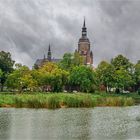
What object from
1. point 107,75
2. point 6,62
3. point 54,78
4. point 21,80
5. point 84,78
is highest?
point 6,62

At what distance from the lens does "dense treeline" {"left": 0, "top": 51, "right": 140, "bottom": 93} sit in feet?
319

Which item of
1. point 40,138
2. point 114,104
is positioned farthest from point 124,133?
point 114,104

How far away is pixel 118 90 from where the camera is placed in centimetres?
11525

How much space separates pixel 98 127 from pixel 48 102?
23546 mm

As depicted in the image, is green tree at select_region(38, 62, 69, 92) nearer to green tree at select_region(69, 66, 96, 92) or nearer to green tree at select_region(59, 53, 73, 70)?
green tree at select_region(69, 66, 96, 92)

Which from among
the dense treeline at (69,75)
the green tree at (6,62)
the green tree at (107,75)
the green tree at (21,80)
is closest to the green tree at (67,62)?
Result: the dense treeline at (69,75)

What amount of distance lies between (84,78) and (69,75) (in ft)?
18.3

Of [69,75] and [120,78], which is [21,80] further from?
[120,78]

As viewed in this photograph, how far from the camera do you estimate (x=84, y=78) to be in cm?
10400

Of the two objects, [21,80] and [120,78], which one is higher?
[120,78]

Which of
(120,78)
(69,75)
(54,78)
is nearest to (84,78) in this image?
(69,75)

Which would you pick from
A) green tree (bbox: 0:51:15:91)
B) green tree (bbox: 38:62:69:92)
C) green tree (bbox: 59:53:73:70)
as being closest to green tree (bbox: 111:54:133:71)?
green tree (bbox: 59:53:73:70)

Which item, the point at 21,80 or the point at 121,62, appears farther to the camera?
the point at 121,62

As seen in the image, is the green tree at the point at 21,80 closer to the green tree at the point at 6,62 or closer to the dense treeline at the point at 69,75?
the dense treeline at the point at 69,75
